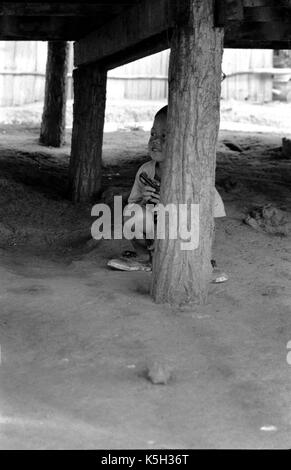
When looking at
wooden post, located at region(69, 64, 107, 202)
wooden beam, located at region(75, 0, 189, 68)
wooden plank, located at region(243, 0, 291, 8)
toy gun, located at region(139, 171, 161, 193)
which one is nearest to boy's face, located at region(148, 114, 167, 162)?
toy gun, located at region(139, 171, 161, 193)

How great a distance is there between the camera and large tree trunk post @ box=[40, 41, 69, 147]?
486 inches

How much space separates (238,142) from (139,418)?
8818mm

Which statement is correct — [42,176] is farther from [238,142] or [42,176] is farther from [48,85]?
[238,142]

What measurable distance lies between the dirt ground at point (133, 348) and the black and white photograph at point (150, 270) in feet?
0.04

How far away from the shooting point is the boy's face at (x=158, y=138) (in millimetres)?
6176

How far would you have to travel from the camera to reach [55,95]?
1241 cm

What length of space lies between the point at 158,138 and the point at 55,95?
21.4 ft

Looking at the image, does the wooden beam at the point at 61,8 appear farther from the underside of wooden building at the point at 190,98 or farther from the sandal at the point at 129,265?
the sandal at the point at 129,265

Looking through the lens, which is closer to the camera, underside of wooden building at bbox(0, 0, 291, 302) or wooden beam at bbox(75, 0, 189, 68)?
underside of wooden building at bbox(0, 0, 291, 302)

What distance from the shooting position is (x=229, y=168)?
10391mm

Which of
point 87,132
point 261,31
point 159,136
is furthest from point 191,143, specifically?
point 87,132

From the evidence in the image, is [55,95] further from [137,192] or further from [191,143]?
[191,143]

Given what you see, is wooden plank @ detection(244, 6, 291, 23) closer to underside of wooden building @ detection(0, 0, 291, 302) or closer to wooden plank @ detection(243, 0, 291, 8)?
underside of wooden building @ detection(0, 0, 291, 302)

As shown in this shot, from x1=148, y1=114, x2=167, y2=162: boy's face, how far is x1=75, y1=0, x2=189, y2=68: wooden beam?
0.57m
